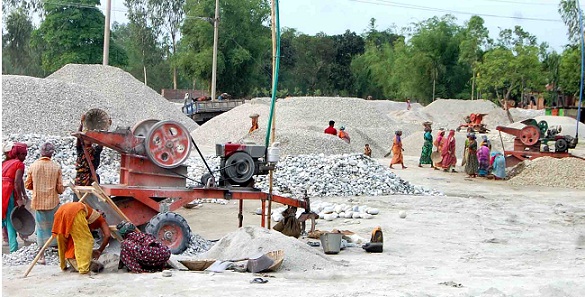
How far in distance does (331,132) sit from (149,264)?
18482mm

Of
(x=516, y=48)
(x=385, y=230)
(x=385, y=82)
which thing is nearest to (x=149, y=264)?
(x=385, y=230)

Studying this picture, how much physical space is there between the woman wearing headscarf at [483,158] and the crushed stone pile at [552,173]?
0.79 m

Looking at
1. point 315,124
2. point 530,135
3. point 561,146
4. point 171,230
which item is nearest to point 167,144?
point 171,230

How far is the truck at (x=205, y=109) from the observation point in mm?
40125

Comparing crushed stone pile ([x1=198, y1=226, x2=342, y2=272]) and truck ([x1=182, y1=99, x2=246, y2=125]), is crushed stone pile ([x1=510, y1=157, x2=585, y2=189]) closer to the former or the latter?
crushed stone pile ([x1=198, y1=226, x2=342, y2=272])

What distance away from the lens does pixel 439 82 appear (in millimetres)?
67062

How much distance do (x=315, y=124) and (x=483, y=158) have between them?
508 inches

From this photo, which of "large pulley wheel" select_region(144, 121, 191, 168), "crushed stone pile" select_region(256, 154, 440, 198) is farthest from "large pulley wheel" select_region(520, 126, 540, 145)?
"large pulley wheel" select_region(144, 121, 191, 168)

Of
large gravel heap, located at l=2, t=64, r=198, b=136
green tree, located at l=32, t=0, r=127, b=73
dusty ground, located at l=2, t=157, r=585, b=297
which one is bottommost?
dusty ground, located at l=2, t=157, r=585, b=297

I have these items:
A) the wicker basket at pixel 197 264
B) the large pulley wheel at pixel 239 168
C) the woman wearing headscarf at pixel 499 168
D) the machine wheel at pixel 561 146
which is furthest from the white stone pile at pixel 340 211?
the machine wheel at pixel 561 146

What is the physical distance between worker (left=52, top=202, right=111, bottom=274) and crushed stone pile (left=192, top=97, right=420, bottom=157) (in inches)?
621

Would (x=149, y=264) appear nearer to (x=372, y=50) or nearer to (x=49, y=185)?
(x=49, y=185)

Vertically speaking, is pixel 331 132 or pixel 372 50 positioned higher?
pixel 372 50

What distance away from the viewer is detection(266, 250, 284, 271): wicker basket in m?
9.05
